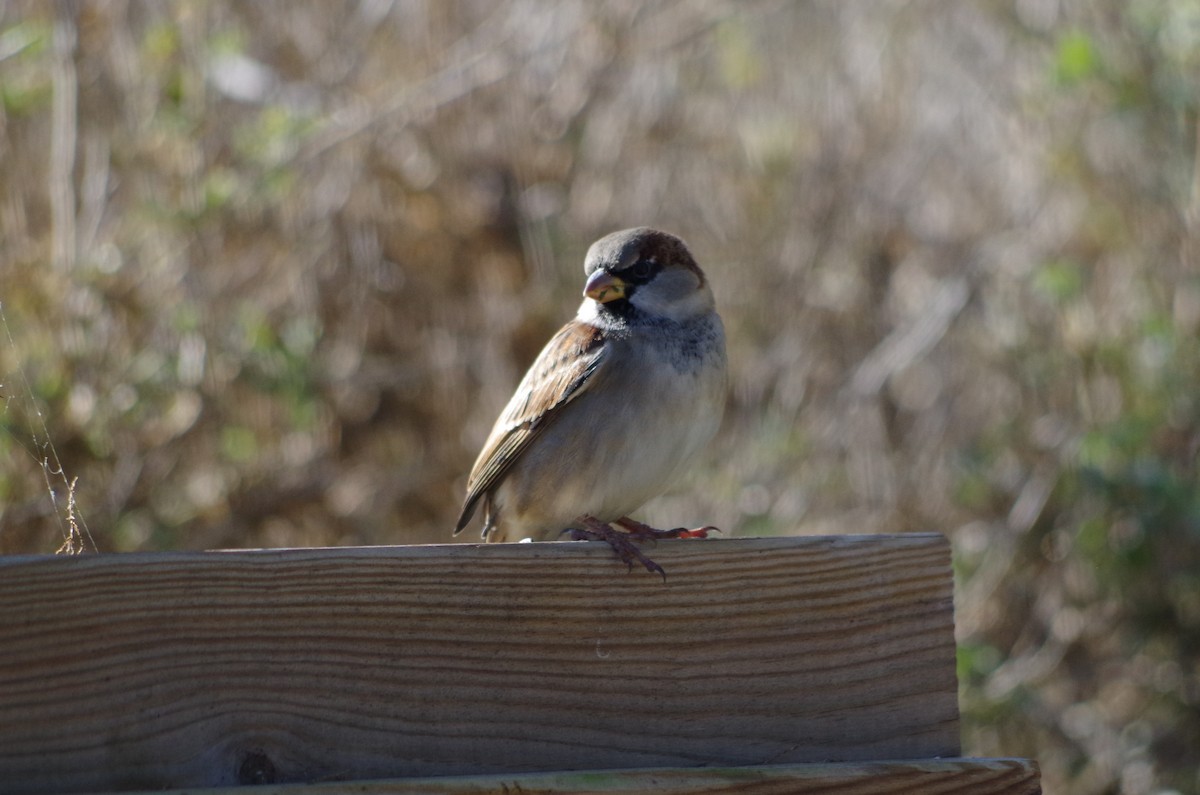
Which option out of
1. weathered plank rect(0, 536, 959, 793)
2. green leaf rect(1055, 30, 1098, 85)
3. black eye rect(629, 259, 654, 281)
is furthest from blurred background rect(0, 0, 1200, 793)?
weathered plank rect(0, 536, 959, 793)

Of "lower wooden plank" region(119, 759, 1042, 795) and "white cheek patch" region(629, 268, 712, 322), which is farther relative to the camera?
"white cheek patch" region(629, 268, 712, 322)

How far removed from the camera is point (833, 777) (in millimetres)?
1608

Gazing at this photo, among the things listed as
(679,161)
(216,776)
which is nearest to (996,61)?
(679,161)

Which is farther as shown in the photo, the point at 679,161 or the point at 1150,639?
the point at 679,161

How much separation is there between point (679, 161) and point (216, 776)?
3823 millimetres

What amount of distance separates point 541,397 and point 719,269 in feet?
7.80

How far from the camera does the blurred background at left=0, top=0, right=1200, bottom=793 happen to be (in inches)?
154

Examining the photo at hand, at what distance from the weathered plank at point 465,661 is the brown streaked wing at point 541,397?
0.90m

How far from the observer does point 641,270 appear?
2.87 m

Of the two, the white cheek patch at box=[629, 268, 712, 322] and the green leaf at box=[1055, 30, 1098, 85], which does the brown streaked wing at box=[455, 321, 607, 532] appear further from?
the green leaf at box=[1055, 30, 1098, 85]

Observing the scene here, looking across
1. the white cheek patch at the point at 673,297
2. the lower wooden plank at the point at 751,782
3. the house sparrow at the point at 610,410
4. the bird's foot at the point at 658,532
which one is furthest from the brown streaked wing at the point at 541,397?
the lower wooden plank at the point at 751,782

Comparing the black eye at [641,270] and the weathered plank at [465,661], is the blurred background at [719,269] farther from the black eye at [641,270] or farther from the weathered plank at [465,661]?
the weathered plank at [465,661]

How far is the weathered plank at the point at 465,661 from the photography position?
54.7 inches

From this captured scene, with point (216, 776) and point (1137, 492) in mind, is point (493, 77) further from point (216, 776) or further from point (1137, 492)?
point (216, 776)
